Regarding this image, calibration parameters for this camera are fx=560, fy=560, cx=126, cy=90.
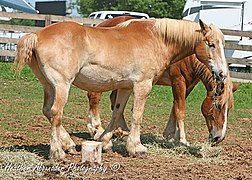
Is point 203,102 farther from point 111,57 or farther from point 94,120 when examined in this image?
point 111,57

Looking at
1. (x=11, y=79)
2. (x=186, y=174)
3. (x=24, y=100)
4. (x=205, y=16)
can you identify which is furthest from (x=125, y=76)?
(x=205, y=16)

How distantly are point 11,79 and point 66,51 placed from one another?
367 inches

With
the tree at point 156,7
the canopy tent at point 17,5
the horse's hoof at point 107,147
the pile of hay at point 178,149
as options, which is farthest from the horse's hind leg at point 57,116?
the tree at point 156,7

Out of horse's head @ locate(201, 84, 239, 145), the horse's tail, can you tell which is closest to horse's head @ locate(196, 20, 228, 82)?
horse's head @ locate(201, 84, 239, 145)

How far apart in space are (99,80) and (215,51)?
157cm

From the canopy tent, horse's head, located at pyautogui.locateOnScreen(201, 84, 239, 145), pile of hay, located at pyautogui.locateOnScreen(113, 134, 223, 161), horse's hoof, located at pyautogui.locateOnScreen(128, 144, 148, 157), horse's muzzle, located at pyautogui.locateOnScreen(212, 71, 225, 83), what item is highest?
horse's muzzle, located at pyautogui.locateOnScreen(212, 71, 225, 83)

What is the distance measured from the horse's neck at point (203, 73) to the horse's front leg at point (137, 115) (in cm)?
123

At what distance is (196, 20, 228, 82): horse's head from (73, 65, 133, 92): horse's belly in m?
1.10

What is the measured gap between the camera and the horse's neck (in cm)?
815

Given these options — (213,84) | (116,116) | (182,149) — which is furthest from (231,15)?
(116,116)

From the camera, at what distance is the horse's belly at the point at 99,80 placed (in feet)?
22.5

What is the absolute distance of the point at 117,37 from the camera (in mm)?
7199

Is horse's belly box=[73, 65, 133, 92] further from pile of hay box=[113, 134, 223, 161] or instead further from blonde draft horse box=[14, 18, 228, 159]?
pile of hay box=[113, 134, 223, 161]

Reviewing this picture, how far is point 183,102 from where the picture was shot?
8.36 meters
